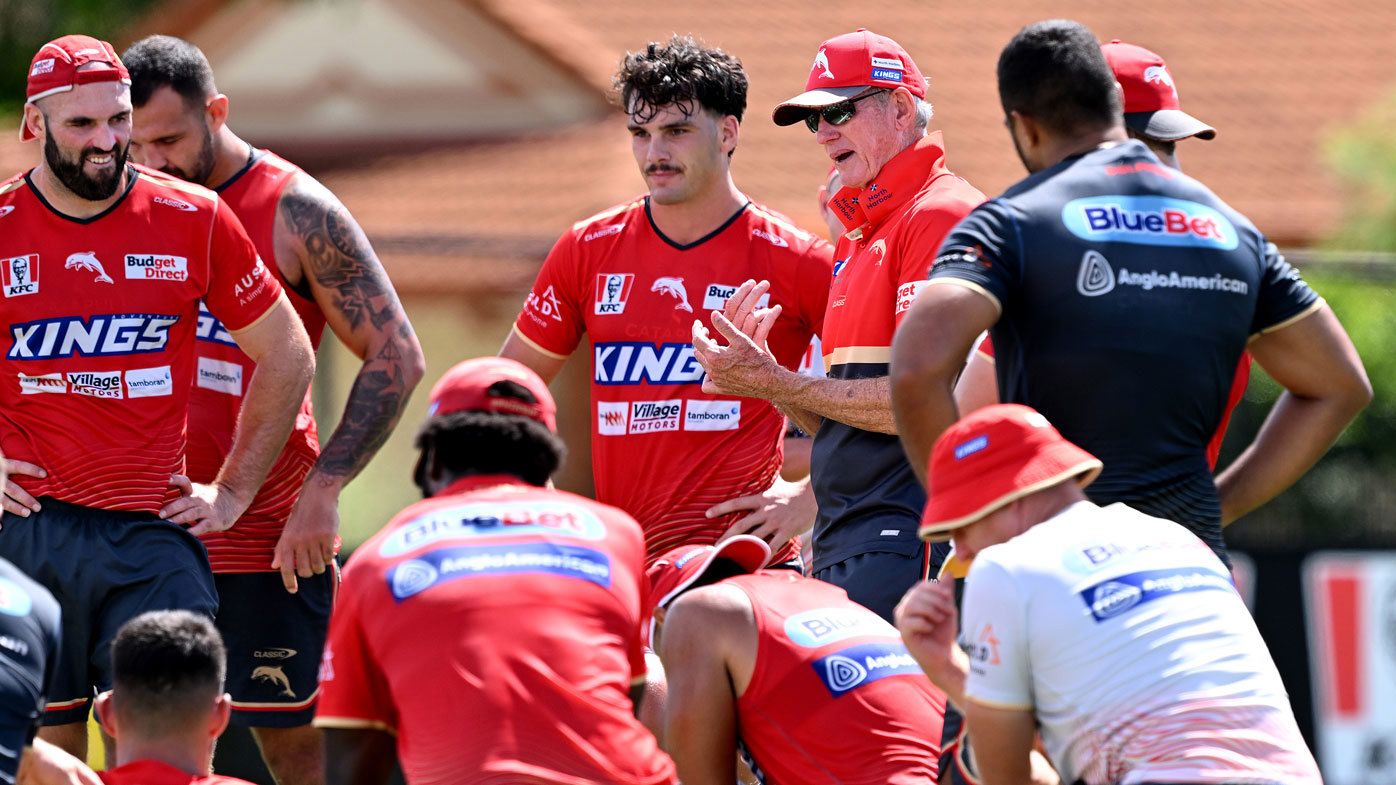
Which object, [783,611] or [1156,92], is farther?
[1156,92]

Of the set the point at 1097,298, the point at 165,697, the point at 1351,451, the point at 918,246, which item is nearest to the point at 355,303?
the point at 918,246

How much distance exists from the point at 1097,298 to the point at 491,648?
5.18 ft

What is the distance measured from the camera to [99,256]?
586 centimetres

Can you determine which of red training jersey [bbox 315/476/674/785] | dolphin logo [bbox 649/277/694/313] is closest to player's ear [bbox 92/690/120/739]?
red training jersey [bbox 315/476/674/785]

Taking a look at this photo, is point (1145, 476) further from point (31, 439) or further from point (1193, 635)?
point (31, 439)

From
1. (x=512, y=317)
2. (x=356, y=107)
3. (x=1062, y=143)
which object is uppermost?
(x=1062, y=143)

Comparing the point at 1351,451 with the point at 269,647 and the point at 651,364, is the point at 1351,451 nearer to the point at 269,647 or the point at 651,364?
the point at 651,364

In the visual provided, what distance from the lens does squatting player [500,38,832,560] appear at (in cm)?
636

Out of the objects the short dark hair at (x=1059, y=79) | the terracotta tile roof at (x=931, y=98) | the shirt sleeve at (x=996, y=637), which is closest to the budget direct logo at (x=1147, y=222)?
the short dark hair at (x=1059, y=79)

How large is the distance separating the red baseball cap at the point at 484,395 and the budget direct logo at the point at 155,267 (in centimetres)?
181

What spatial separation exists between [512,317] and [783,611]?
9.73 m

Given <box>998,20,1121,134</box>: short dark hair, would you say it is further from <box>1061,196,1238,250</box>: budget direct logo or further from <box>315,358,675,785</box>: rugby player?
<box>315,358,675,785</box>: rugby player

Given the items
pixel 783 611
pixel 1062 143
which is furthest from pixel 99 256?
pixel 1062 143

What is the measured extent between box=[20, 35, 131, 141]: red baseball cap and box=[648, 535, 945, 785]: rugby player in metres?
2.41
